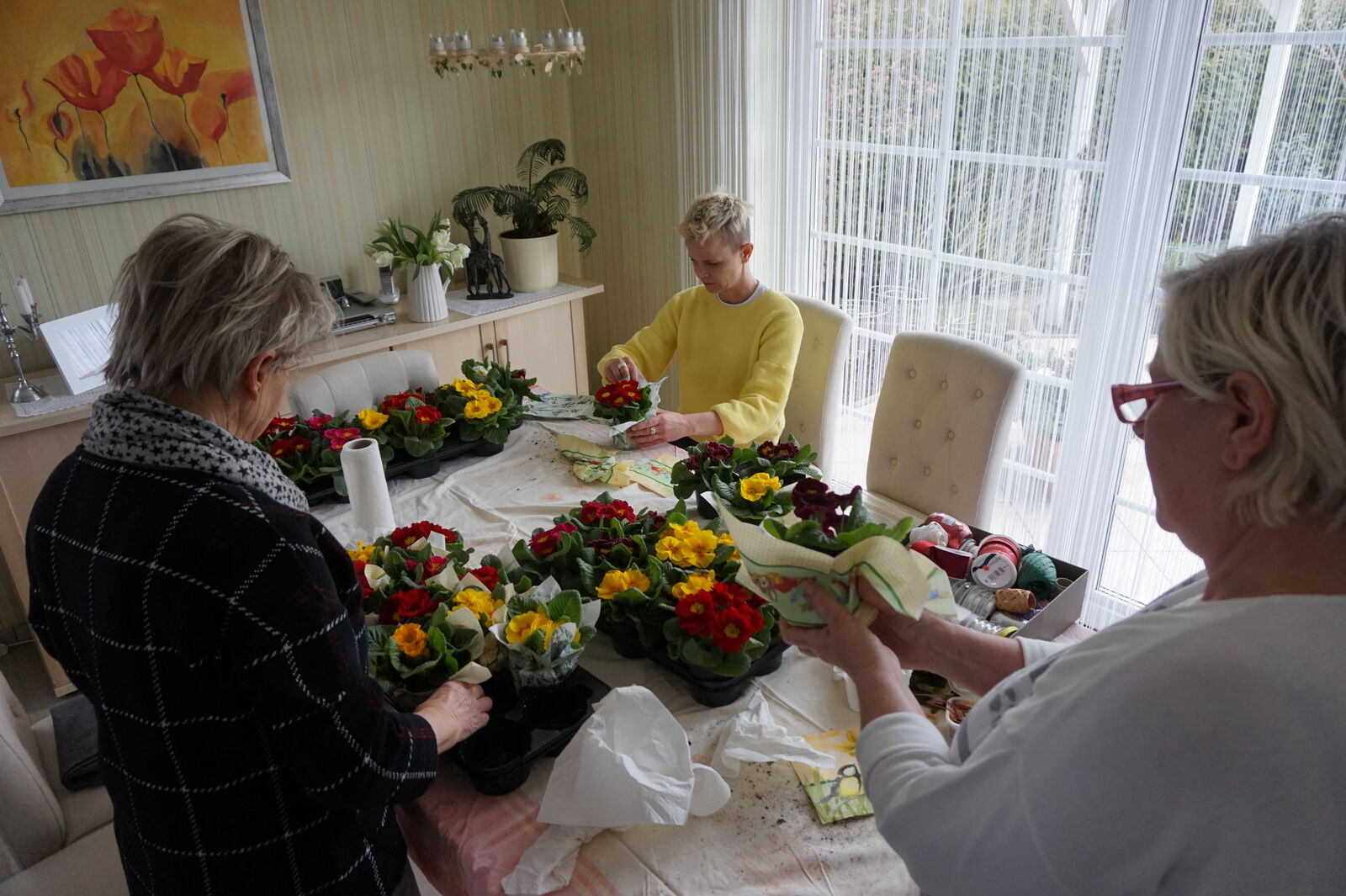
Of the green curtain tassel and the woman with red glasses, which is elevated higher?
the woman with red glasses

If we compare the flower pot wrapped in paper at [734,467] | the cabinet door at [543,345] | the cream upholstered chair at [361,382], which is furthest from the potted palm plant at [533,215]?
the flower pot wrapped in paper at [734,467]

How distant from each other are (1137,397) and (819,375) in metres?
1.73

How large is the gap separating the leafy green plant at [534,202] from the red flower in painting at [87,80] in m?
1.18

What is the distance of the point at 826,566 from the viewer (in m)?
0.97

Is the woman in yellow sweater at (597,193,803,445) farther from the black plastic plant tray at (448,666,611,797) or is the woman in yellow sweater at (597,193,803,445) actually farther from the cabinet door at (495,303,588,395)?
the black plastic plant tray at (448,666,611,797)

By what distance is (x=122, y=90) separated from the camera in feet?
8.93

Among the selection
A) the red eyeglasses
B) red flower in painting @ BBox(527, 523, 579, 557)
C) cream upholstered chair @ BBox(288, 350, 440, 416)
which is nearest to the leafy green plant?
cream upholstered chair @ BBox(288, 350, 440, 416)

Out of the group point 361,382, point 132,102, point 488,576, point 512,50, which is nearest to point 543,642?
point 488,576

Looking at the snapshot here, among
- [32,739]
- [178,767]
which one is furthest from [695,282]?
[178,767]

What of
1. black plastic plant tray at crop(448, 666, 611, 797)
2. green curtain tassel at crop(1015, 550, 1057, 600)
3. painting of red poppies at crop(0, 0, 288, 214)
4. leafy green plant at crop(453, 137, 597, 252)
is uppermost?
painting of red poppies at crop(0, 0, 288, 214)

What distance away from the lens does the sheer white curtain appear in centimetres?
199

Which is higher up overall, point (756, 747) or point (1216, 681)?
point (1216, 681)

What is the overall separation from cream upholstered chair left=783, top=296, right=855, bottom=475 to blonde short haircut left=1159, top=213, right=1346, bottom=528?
1.76 metres

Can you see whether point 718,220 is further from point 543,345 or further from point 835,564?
point 835,564
